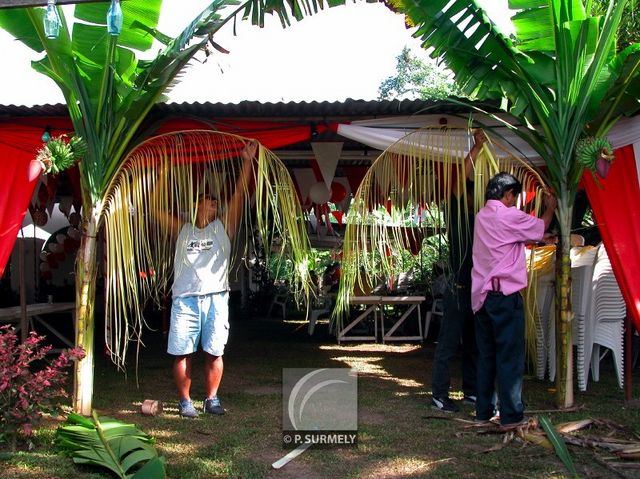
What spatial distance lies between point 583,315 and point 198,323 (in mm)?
3189

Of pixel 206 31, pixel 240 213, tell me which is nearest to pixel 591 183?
pixel 240 213

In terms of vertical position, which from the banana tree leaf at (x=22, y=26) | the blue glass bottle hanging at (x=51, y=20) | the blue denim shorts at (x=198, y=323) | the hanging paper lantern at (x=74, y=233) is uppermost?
the banana tree leaf at (x=22, y=26)

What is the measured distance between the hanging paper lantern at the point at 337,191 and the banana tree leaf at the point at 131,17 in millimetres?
4529

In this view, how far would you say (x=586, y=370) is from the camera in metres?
5.68

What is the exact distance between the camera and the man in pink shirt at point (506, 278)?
4402 millimetres

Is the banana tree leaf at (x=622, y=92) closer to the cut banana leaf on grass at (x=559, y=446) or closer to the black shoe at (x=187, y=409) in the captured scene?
the cut banana leaf on grass at (x=559, y=446)

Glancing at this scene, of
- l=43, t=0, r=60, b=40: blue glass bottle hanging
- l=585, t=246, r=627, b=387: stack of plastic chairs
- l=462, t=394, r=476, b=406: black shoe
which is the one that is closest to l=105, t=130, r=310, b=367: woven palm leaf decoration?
l=43, t=0, r=60, b=40: blue glass bottle hanging

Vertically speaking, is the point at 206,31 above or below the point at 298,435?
above

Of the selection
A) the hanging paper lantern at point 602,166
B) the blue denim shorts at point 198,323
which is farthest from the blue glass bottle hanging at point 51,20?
the hanging paper lantern at point 602,166

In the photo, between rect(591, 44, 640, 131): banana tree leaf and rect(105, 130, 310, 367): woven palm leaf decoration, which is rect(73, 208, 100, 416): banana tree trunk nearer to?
rect(105, 130, 310, 367): woven palm leaf decoration

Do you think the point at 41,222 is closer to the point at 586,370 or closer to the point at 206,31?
the point at 206,31

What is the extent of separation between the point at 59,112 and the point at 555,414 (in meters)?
4.35

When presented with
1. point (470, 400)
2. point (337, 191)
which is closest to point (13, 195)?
point (470, 400)

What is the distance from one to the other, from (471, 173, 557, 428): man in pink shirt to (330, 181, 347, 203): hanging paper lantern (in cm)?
475
